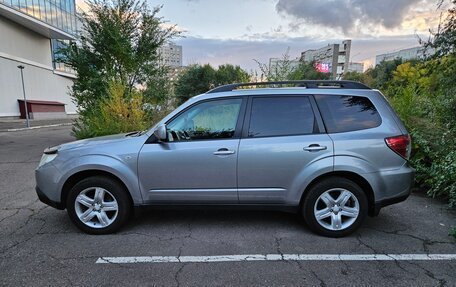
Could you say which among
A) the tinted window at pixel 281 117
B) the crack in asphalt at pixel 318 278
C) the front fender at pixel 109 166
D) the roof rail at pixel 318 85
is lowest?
the crack in asphalt at pixel 318 278

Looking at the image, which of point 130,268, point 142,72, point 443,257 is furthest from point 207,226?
point 142,72

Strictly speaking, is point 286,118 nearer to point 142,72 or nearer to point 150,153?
point 150,153

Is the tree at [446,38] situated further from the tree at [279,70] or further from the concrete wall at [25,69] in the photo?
the concrete wall at [25,69]

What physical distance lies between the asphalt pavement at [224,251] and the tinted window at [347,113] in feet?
4.45

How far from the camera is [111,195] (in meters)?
3.65

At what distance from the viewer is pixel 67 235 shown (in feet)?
12.2

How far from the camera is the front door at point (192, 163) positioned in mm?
3537

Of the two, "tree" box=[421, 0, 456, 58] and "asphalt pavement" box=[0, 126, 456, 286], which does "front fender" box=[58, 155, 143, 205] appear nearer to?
"asphalt pavement" box=[0, 126, 456, 286]

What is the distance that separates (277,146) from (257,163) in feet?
1.01

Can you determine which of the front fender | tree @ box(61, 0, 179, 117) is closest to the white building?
tree @ box(61, 0, 179, 117)

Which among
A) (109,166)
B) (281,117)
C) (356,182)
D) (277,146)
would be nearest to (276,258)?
(277,146)

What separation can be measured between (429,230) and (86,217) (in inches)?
172

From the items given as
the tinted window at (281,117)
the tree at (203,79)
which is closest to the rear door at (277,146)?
the tinted window at (281,117)

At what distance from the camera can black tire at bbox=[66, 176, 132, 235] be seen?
362cm
